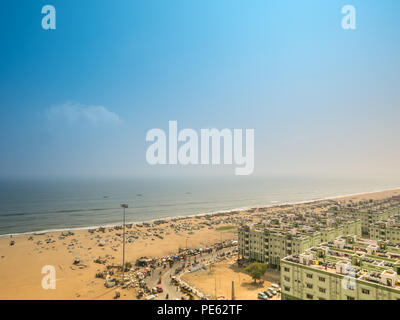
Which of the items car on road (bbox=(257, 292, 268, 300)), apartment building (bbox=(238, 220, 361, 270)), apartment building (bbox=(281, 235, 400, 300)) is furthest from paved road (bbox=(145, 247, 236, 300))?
apartment building (bbox=(281, 235, 400, 300))

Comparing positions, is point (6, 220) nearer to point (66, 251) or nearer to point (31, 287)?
point (66, 251)

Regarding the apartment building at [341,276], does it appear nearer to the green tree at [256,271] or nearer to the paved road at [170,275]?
the green tree at [256,271]

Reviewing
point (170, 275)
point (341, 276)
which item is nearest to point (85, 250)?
point (170, 275)

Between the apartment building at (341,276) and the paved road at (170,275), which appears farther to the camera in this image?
the paved road at (170,275)

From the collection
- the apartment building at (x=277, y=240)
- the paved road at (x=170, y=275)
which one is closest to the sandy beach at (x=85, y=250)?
the paved road at (x=170, y=275)

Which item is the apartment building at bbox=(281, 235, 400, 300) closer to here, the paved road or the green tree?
the green tree
